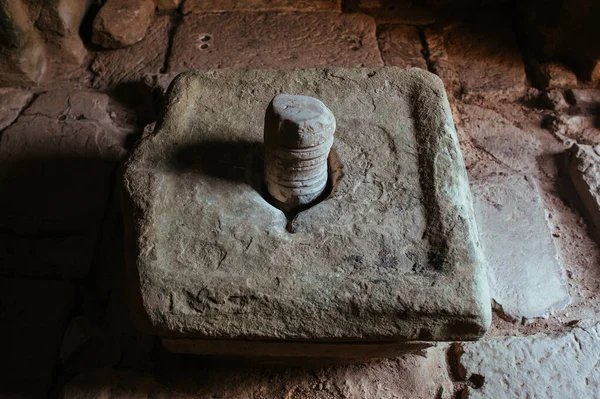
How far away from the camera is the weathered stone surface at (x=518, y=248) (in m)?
2.12

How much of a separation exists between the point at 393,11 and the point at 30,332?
95.2 inches

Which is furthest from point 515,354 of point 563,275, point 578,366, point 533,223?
point 533,223

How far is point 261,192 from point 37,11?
5.61 ft

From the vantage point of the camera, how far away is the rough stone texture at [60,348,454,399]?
6.24ft

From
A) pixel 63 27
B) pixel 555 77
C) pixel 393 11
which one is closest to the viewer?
pixel 63 27

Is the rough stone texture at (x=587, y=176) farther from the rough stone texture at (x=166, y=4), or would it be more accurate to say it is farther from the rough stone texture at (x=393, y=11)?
the rough stone texture at (x=166, y=4)

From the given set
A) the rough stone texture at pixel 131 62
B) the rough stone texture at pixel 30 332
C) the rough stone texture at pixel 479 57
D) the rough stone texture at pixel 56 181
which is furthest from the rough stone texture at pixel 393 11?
the rough stone texture at pixel 30 332

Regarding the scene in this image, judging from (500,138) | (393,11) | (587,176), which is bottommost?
(587,176)

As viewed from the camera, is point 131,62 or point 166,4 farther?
point 166,4

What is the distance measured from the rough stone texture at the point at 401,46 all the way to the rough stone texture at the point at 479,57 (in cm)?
7

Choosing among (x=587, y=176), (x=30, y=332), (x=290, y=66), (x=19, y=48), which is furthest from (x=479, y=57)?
(x=30, y=332)

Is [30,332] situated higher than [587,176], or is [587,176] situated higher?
[587,176]

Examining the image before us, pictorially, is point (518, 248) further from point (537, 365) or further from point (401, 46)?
point (401, 46)

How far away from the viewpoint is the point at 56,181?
234cm
